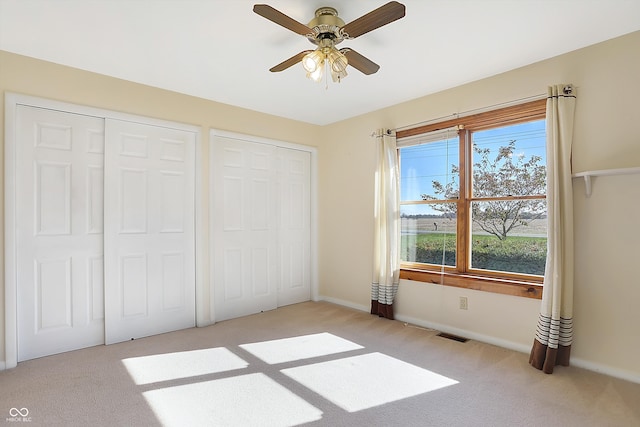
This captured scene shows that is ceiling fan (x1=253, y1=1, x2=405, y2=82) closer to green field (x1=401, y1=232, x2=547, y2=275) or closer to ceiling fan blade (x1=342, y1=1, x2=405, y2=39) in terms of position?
ceiling fan blade (x1=342, y1=1, x2=405, y2=39)

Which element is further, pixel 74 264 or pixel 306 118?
pixel 306 118

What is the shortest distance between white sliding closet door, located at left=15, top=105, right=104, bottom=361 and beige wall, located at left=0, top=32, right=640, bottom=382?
21 centimetres

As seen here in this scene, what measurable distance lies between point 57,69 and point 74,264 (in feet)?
5.56

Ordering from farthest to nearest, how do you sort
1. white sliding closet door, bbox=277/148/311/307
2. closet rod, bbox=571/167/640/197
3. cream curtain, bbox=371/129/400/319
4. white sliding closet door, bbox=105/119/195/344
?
white sliding closet door, bbox=277/148/311/307 → cream curtain, bbox=371/129/400/319 → white sliding closet door, bbox=105/119/195/344 → closet rod, bbox=571/167/640/197

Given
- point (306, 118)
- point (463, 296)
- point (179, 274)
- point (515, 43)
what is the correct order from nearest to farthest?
point (515, 43) → point (463, 296) → point (179, 274) → point (306, 118)

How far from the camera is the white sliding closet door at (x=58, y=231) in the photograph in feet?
9.14

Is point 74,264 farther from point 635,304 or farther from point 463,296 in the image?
point 635,304

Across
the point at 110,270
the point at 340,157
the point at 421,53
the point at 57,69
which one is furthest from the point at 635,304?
the point at 57,69

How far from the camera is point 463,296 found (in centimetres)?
336

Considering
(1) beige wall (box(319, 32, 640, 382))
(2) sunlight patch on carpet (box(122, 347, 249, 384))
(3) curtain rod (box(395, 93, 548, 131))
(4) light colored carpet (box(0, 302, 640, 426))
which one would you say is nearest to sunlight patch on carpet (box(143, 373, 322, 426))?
(4) light colored carpet (box(0, 302, 640, 426))

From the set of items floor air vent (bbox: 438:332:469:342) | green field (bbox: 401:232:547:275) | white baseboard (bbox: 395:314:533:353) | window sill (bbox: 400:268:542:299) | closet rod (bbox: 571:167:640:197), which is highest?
closet rod (bbox: 571:167:640:197)

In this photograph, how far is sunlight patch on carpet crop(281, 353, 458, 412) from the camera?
7.37 feet

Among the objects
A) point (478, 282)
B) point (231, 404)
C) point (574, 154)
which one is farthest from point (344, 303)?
point (574, 154)
